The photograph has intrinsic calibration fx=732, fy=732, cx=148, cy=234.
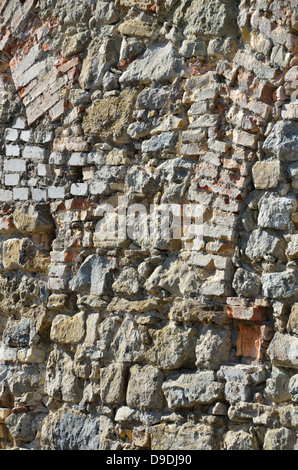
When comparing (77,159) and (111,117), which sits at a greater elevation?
(111,117)

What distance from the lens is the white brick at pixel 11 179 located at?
4.25 metres

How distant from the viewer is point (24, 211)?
13.6 ft

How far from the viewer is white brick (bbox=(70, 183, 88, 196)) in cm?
390

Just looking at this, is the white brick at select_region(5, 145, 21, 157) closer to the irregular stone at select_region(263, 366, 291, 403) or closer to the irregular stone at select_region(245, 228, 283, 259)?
the irregular stone at select_region(245, 228, 283, 259)

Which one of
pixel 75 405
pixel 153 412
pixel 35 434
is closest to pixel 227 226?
pixel 153 412

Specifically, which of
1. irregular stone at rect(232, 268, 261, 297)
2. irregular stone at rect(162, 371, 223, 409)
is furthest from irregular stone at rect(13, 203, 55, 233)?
irregular stone at rect(232, 268, 261, 297)

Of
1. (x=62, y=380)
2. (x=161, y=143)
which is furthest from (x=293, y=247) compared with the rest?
(x=62, y=380)

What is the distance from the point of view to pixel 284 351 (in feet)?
9.89

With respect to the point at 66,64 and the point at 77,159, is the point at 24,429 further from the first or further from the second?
the point at 66,64

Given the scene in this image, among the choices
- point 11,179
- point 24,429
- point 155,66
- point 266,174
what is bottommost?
point 24,429

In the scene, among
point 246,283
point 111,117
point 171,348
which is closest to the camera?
point 246,283

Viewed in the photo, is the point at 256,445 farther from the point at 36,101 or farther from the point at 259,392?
the point at 36,101

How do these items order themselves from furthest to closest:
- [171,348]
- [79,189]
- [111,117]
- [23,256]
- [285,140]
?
[23,256] < [79,189] < [111,117] < [171,348] < [285,140]
